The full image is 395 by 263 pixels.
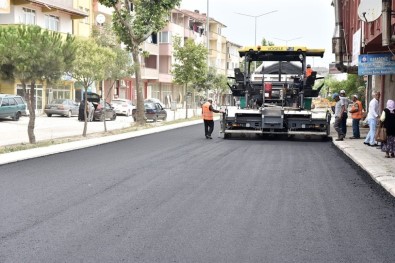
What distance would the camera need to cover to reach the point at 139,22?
111 feet

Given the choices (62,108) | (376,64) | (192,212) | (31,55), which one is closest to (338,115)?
(376,64)

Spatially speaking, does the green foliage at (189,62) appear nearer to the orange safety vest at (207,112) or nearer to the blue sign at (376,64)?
the orange safety vest at (207,112)

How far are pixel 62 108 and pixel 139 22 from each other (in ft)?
41.3

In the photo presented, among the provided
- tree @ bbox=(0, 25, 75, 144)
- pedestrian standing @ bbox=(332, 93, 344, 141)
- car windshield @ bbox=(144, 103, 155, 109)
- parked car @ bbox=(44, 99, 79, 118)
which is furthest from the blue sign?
parked car @ bbox=(44, 99, 79, 118)

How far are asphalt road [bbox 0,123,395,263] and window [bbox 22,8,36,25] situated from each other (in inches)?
1243

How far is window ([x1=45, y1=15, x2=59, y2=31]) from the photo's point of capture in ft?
160

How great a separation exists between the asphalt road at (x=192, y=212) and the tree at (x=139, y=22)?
18.8 m

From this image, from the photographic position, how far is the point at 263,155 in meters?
17.7

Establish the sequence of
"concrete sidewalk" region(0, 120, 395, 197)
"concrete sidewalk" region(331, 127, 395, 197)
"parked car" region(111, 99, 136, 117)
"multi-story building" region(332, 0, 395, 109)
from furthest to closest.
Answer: "parked car" region(111, 99, 136, 117), "multi-story building" region(332, 0, 395, 109), "concrete sidewalk" region(0, 120, 395, 197), "concrete sidewalk" region(331, 127, 395, 197)

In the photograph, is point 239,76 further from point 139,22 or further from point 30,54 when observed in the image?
point 139,22

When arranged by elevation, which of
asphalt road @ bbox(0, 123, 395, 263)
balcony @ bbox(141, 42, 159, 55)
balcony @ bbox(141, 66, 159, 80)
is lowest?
asphalt road @ bbox(0, 123, 395, 263)

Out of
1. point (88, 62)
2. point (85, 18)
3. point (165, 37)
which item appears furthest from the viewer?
point (165, 37)

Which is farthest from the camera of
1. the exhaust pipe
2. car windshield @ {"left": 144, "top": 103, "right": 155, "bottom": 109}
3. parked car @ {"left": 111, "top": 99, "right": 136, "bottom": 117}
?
parked car @ {"left": 111, "top": 99, "right": 136, "bottom": 117}

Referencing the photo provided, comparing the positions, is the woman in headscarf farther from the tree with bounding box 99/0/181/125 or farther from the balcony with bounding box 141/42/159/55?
the balcony with bounding box 141/42/159/55
